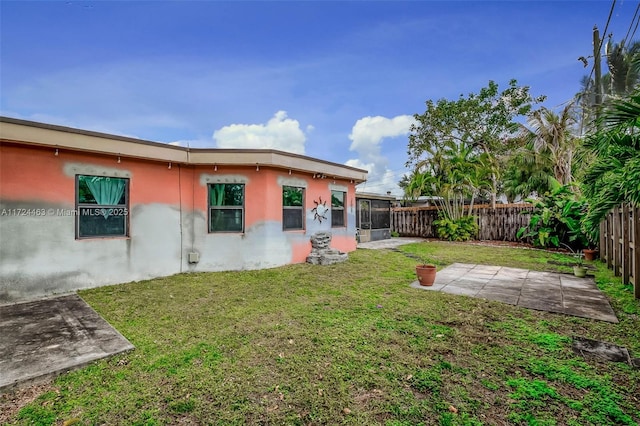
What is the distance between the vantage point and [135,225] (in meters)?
6.30

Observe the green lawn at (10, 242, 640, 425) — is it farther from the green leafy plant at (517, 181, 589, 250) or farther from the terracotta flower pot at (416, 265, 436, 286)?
the green leafy plant at (517, 181, 589, 250)

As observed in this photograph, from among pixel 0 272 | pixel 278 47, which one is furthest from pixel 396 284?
pixel 278 47

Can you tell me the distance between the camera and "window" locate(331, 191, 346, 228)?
386 inches

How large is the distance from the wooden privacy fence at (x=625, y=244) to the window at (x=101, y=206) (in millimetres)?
9498

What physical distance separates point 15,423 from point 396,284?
540cm

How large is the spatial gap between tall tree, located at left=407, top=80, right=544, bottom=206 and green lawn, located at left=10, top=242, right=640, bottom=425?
12908 millimetres

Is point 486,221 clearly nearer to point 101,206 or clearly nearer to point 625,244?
point 625,244

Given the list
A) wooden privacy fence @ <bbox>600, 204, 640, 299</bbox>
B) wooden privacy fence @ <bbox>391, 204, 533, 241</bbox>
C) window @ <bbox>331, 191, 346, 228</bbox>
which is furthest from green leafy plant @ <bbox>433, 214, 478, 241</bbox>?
window @ <bbox>331, 191, 346, 228</bbox>

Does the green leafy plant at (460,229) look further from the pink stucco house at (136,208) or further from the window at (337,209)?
the pink stucco house at (136,208)

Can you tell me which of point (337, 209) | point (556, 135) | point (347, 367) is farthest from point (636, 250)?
point (556, 135)

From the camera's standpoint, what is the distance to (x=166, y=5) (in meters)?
6.83

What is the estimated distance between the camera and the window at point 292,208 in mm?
8078

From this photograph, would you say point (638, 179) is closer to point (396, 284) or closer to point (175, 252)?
point (396, 284)

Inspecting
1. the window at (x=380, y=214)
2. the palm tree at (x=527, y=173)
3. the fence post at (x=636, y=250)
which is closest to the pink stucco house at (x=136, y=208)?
the window at (x=380, y=214)
